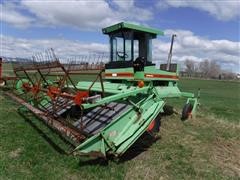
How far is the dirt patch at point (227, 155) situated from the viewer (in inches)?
212

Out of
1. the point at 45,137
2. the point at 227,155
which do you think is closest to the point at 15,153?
the point at 45,137

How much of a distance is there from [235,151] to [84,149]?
3135 millimetres

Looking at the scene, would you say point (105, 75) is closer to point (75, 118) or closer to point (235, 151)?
point (75, 118)

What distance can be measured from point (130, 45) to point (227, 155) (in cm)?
395

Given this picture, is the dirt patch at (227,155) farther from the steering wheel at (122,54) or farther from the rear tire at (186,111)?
the steering wheel at (122,54)

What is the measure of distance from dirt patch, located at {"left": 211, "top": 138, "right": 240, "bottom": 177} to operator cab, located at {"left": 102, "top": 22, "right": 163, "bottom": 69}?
282 cm

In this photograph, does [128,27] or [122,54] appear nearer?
[128,27]

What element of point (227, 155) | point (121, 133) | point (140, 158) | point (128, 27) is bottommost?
point (227, 155)

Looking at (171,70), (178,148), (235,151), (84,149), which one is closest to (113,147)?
(84,149)

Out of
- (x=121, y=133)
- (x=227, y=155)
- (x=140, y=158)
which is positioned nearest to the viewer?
(x=121, y=133)

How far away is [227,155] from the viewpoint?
6.08 metres

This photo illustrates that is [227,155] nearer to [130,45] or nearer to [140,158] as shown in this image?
[140,158]

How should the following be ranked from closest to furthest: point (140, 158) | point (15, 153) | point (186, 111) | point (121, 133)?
1. point (121, 133)
2. point (140, 158)
3. point (15, 153)
4. point (186, 111)

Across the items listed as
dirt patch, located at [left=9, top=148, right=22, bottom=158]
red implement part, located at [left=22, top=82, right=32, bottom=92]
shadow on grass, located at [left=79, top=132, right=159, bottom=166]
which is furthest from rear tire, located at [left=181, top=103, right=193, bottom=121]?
dirt patch, located at [left=9, top=148, right=22, bottom=158]
